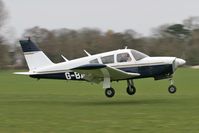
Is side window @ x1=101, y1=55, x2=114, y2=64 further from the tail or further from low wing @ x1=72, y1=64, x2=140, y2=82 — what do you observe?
the tail

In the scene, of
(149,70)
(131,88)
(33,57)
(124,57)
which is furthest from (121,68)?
(33,57)

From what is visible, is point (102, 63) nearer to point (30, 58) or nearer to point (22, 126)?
point (30, 58)

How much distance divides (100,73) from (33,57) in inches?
170

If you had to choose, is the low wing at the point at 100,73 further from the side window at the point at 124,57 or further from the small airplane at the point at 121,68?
the side window at the point at 124,57

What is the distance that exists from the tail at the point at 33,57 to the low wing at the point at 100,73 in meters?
2.84

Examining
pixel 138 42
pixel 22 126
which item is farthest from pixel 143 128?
pixel 138 42

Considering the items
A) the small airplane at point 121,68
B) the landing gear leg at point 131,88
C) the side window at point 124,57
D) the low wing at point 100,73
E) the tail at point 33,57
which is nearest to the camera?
the low wing at point 100,73

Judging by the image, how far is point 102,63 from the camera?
23.9 m

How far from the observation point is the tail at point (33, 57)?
84.2ft

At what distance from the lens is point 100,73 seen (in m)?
23.3

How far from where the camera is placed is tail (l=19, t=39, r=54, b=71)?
84.2 feet

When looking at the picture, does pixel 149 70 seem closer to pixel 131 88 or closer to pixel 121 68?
pixel 121 68

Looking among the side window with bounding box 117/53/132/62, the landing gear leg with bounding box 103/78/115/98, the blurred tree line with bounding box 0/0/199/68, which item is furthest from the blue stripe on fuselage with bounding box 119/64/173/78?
the blurred tree line with bounding box 0/0/199/68

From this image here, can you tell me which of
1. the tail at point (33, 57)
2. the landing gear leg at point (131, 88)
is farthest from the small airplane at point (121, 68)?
the landing gear leg at point (131, 88)
